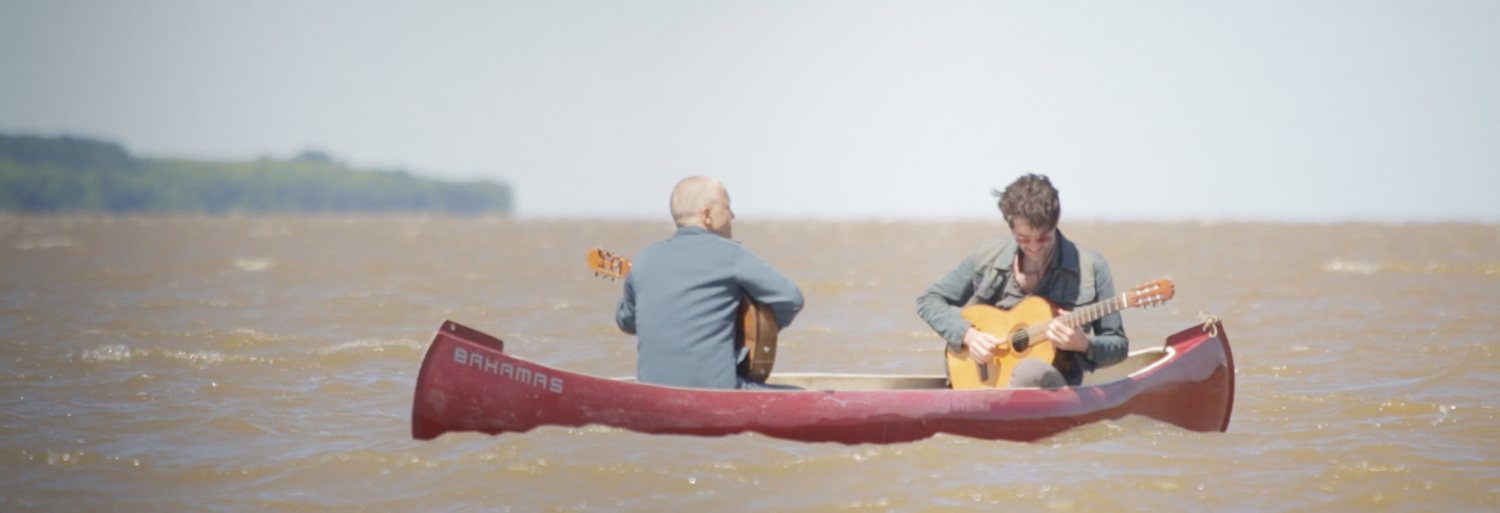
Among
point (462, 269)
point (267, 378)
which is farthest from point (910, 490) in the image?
point (462, 269)

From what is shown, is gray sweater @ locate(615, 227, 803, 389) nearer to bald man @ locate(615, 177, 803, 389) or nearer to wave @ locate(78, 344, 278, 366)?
bald man @ locate(615, 177, 803, 389)

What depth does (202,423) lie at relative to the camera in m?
8.94

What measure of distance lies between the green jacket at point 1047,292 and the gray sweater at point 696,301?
1.00 m

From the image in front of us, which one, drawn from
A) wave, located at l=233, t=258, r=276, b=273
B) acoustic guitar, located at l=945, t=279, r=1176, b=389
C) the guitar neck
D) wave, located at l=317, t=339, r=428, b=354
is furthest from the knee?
wave, located at l=233, t=258, r=276, b=273

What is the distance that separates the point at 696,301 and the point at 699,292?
43mm

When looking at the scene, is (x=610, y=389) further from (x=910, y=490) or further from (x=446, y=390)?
(x=910, y=490)

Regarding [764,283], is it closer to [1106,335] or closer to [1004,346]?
[1004,346]

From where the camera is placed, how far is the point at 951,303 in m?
8.38

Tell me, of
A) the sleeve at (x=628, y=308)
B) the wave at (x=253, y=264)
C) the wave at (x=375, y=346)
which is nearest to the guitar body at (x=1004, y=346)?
the sleeve at (x=628, y=308)

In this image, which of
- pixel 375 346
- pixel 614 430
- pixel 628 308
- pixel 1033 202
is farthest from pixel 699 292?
pixel 375 346

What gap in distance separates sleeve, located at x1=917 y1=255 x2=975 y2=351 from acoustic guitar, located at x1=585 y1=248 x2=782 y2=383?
884 millimetres

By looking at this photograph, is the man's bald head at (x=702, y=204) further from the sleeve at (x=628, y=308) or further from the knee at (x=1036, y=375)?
the knee at (x=1036, y=375)

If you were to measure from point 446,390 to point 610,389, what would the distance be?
0.73m

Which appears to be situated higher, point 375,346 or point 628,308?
point 628,308
